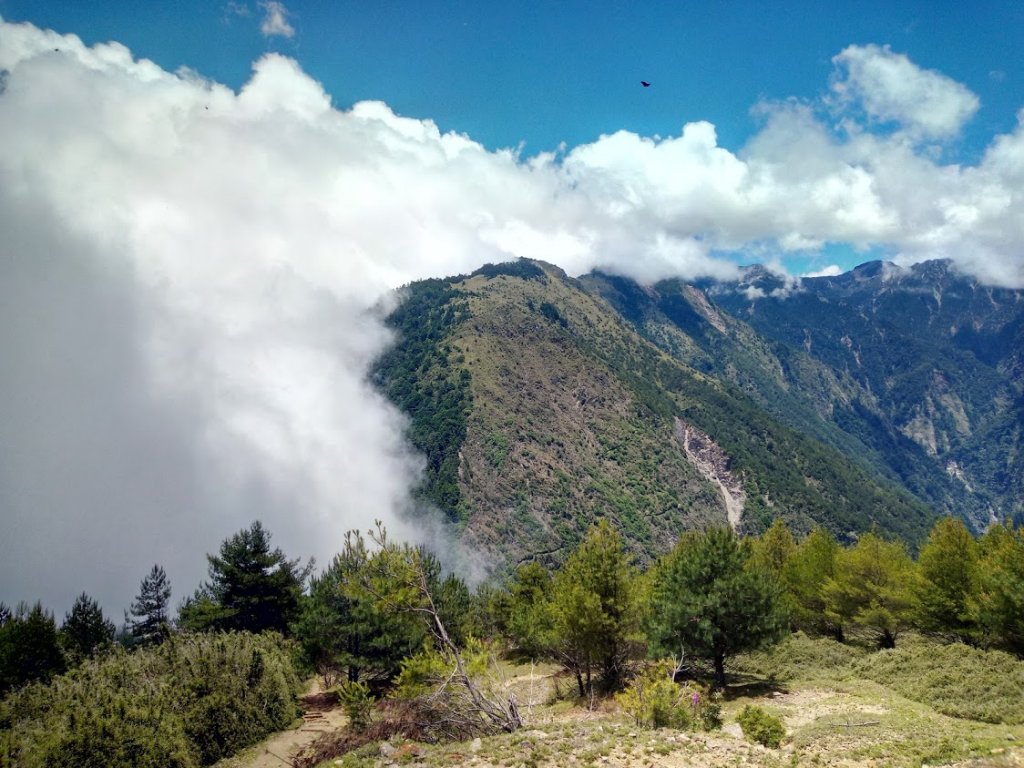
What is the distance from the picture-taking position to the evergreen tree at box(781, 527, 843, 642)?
1750 inches

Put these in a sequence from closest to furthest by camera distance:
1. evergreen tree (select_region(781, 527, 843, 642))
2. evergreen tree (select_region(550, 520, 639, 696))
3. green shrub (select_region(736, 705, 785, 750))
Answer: green shrub (select_region(736, 705, 785, 750)) < evergreen tree (select_region(550, 520, 639, 696)) < evergreen tree (select_region(781, 527, 843, 642))

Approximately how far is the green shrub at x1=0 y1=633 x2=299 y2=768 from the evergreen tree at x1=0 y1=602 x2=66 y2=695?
770 inches

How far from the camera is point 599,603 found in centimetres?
2888

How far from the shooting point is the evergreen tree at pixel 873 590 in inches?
1510

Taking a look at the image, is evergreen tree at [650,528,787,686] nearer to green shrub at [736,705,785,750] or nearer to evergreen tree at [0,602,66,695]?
green shrub at [736,705,785,750]

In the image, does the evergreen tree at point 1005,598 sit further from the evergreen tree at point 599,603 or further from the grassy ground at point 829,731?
the evergreen tree at point 599,603

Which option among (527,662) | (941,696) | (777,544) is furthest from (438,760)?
(777,544)

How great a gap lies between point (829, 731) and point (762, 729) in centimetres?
244

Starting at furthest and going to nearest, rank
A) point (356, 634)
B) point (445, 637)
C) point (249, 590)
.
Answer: point (249, 590), point (356, 634), point (445, 637)

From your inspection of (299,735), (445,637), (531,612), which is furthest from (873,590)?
(299,735)

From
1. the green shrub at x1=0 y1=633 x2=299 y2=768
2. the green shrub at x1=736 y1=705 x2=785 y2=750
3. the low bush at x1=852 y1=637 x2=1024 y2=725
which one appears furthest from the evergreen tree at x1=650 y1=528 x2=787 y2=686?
the green shrub at x1=0 y1=633 x2=299 y2=768

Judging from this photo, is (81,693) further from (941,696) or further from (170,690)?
(941,696)

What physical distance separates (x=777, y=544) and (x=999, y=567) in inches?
939

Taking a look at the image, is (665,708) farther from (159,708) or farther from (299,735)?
(299,735)
